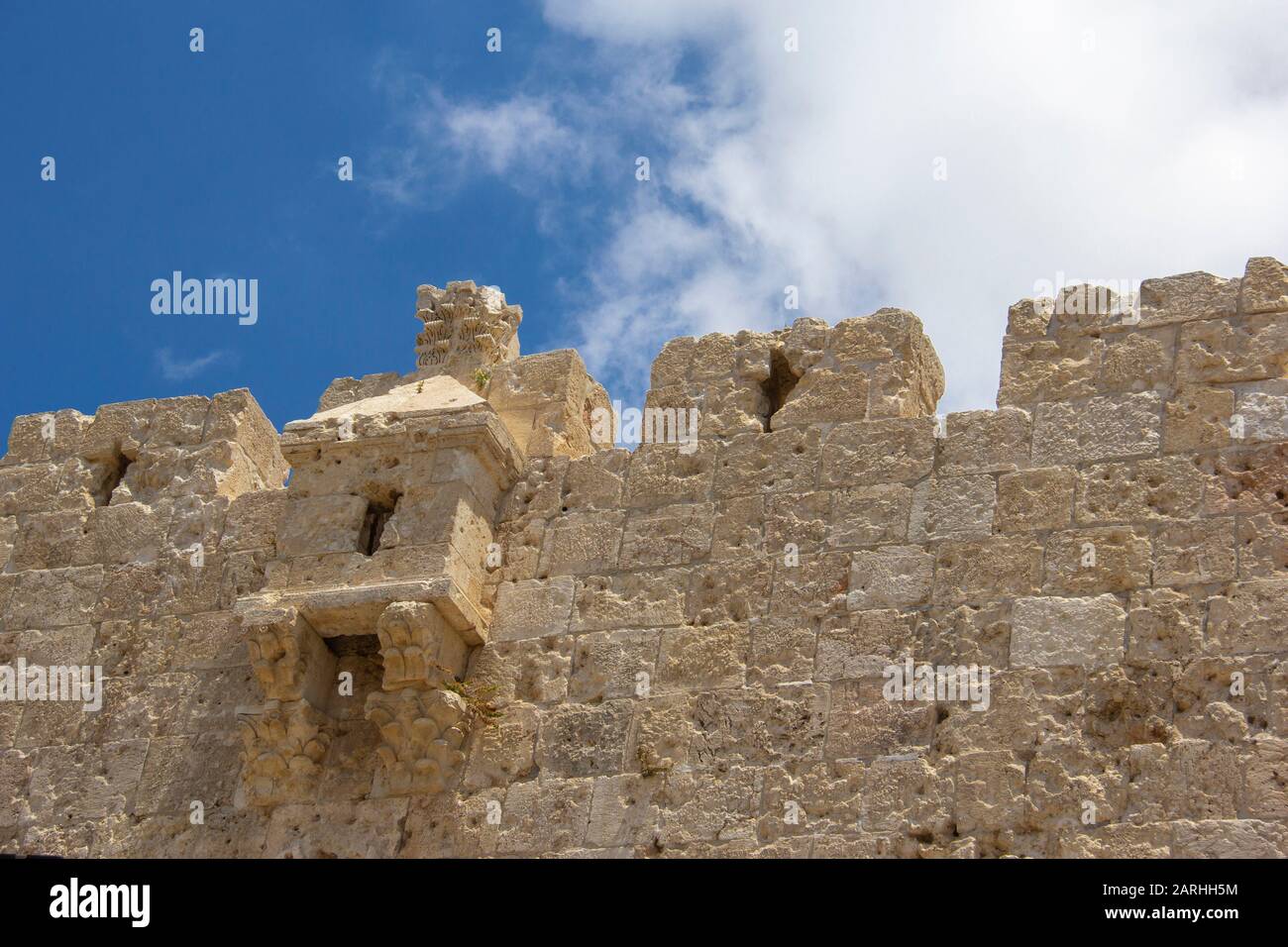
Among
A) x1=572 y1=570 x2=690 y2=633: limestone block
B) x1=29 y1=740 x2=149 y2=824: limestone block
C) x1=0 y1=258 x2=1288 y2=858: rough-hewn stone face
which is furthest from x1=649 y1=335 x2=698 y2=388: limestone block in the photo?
x1=29 y1=740 x2=149 y2=824: limestone block

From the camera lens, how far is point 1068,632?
30.2 ft

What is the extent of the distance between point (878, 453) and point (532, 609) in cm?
182

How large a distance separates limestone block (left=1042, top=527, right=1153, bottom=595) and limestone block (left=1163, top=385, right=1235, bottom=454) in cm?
49

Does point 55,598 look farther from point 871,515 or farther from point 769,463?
point 871,515

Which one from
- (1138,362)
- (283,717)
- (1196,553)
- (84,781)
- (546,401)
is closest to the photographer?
(1196,553)

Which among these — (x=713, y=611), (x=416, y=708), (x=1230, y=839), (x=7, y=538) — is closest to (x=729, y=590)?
(x=713, y=611)

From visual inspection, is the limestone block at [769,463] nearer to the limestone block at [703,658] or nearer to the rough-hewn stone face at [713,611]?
the rough-hewn stone face at [713,611]

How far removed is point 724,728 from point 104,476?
170 inches

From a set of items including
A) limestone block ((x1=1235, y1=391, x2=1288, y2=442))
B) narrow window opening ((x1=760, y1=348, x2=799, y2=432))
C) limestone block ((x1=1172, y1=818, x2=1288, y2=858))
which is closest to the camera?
limestone block ((x1=1172, y1=818, x2=1288, y2=858))

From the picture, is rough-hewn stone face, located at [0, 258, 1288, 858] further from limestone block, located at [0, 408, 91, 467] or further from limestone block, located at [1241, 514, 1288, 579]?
limestone block, located at [0, 408, 91, 467]

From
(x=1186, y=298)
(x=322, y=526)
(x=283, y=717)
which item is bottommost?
(x=283, y=717)

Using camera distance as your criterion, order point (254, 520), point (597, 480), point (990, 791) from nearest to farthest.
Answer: point (990, 791) < point (597, 480) < point (254, 520)

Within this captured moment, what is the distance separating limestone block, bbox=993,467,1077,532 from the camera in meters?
9.56
